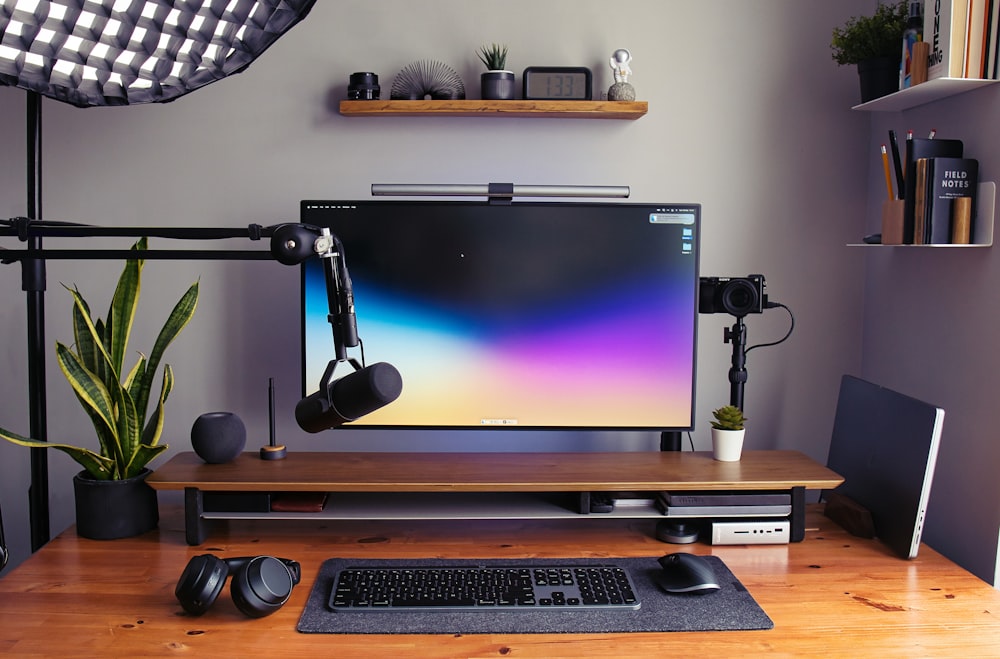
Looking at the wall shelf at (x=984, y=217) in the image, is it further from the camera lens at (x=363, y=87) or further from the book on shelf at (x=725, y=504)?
the camera lens at (x=363, y=87)

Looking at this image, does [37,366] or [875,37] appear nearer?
[37,366]

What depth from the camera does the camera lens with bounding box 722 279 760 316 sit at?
5.73ft

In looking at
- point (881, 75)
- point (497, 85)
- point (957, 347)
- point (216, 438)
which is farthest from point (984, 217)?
point (216, 438)

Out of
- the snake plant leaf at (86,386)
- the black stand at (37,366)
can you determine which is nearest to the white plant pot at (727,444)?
the snake plant leaf at (86,386)

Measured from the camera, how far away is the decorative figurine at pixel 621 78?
186 cm

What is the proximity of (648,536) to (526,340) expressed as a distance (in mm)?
471

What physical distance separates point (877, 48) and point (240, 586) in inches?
64.6

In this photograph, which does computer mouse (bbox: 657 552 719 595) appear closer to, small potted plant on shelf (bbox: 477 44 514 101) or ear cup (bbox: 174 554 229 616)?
ear cup (bbox: 174 554 229 616)

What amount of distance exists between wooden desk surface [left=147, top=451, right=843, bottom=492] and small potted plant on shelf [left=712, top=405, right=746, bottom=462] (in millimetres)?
18

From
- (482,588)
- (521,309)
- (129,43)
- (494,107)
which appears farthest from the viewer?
(494,107)

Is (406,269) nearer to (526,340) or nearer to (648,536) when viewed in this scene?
(526,340)

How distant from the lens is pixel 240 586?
126 cm

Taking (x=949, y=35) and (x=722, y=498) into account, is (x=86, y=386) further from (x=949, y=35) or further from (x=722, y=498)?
(x=949, y=35)

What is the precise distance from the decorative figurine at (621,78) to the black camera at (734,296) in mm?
469
